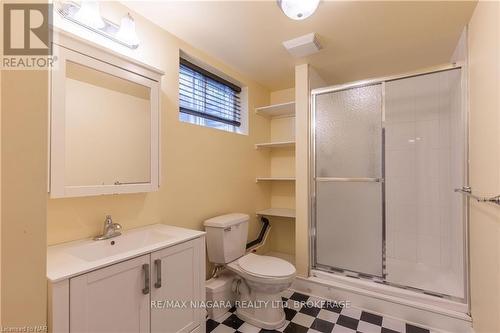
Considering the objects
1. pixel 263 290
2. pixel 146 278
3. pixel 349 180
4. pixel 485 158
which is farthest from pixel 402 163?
pixel 146 278

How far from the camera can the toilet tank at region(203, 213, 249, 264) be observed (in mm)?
1965

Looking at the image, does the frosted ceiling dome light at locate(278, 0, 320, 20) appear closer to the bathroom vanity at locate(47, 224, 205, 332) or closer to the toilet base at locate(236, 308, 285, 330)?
the bathroom vanity at locate(47, 224, 205, 332)

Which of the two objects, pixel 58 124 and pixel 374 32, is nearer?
pixel 58 124

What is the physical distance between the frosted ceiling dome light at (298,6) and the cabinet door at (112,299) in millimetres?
1619

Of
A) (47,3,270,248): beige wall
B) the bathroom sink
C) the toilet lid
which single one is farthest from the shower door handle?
the bathroom sink

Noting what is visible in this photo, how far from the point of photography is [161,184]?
5.78ft

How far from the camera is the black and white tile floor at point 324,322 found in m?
1.73

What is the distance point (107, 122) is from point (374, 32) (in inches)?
78.7

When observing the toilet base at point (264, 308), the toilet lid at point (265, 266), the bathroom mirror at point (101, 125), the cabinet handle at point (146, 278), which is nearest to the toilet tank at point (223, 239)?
the toilet lid at point (265, 266)

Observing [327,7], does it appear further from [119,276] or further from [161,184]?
[119,276]

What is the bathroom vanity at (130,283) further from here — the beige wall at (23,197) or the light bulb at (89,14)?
the light bulb at (89,14)

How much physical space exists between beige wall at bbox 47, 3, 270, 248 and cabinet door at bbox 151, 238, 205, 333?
411 millimetres

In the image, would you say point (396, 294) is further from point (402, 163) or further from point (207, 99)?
point (207, 99)

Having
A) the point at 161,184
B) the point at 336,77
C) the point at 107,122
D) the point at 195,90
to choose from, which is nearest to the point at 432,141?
the point at 336,77
